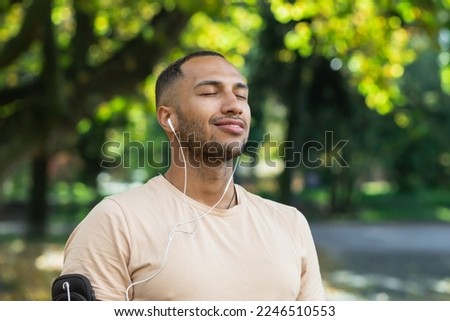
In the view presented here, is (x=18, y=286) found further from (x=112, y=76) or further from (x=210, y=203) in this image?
(x=210, y=203)

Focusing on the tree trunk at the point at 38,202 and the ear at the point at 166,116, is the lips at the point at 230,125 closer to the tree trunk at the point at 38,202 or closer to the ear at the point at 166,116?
the ear at the point at 166,116

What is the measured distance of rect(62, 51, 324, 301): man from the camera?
76.6 inches

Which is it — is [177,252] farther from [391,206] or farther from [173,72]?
[391,206]

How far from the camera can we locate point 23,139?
9.27m

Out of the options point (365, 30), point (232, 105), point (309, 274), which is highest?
point (365, 30)

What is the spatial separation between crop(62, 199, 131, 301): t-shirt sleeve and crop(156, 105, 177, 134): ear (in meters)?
0.33

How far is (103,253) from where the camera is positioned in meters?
1.94

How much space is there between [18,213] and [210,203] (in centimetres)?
2753

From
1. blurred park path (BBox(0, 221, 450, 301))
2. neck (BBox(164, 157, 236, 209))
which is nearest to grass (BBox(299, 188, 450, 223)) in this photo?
blurred park path (BBox(0, 221, 450, 301))

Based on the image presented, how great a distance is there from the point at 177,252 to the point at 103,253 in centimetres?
19

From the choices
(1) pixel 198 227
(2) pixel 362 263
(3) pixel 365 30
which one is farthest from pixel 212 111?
(2) pixel 362 263

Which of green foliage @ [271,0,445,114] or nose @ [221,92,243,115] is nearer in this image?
nose @ [221,92,243,115]

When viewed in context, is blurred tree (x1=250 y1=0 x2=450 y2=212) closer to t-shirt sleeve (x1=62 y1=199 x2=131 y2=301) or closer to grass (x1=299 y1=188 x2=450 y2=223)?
grass (x1=299 y1=188 x2=450 y2=223)

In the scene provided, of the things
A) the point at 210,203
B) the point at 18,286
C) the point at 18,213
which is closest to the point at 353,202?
the point at 18,213
